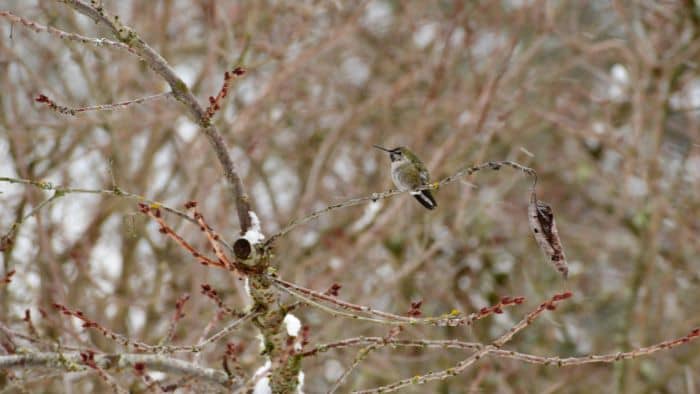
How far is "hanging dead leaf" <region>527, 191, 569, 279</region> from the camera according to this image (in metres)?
2.11

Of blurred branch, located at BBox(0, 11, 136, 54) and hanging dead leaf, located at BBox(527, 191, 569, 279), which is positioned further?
hanging dead leaf, located at BBox(527, 191, 569, 279)

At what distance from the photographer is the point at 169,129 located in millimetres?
5961

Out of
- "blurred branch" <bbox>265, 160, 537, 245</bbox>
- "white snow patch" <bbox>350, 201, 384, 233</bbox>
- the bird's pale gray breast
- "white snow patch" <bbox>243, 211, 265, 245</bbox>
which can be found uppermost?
"white snow patch" <bbox>350, 201, 384, 233</bbox>

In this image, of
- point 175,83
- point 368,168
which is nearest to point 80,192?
point 175,83

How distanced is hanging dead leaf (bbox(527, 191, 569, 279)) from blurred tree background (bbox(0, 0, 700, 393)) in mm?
2506

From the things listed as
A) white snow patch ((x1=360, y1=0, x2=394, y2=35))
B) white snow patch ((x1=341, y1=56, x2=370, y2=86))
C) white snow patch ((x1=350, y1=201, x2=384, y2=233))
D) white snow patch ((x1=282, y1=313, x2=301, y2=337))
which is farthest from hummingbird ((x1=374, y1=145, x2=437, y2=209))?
white snow patch ((x1=341, y1=56, x2=370, y2=86))

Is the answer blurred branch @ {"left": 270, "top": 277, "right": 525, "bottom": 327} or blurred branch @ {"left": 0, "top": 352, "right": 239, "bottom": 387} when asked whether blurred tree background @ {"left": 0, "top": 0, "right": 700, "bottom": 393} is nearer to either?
blurred branch @ {"left": 0, "top": 352, "right": 239, "bottom": 387}

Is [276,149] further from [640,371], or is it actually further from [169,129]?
[640,371]

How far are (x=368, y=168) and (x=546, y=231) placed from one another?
536cm

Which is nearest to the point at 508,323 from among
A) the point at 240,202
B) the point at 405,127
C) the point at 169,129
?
the point at 405,127

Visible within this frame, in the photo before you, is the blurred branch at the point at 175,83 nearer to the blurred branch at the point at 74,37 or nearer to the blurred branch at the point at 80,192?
the blurred branch at the point at 74,37

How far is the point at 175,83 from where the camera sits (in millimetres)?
2090

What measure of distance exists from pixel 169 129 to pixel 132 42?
401cm

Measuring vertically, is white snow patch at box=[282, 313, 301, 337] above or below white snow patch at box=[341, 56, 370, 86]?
below
